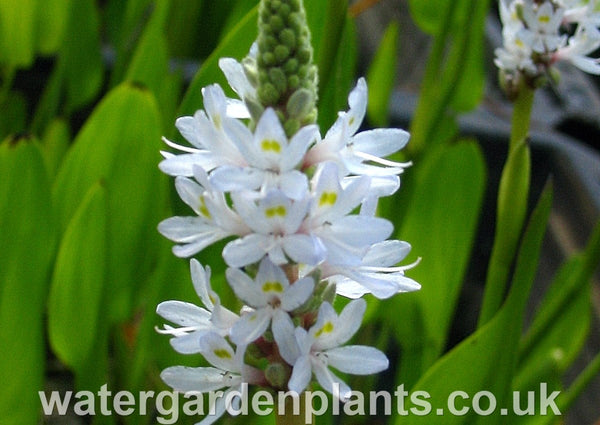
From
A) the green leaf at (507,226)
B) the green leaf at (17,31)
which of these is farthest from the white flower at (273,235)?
the green leaf at (17,31)

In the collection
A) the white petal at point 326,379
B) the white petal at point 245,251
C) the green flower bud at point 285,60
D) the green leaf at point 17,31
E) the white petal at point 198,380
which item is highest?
the green leaf at point 17,31

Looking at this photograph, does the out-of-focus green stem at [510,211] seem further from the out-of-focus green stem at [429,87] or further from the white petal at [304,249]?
the white petal at [304,249]

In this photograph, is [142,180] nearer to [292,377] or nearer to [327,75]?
[327,75]

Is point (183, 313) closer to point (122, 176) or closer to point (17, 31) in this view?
point (122, 176)

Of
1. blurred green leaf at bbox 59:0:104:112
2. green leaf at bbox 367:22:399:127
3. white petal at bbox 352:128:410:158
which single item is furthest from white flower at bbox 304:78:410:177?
blurred green leaf at bbox 59:0:104:112

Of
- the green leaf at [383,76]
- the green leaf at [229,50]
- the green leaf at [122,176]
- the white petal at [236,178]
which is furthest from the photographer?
the green leaf at [383,76]

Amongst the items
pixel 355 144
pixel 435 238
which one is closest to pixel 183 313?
pixel 355 144
